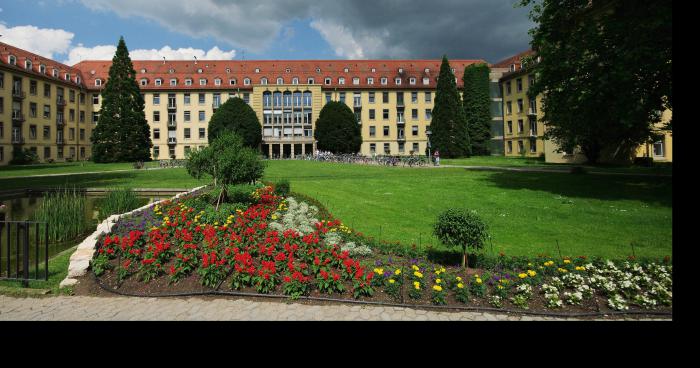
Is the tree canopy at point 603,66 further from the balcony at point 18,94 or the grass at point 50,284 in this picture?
the balcony at point 18,94

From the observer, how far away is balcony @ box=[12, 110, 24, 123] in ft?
173

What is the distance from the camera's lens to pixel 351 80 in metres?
70.8

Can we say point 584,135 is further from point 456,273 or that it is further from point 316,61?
point 316,61

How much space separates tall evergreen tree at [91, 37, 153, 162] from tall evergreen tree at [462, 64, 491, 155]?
51.8 meters

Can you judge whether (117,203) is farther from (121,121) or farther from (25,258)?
(121,121)

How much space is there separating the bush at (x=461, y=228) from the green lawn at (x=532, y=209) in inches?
83.7

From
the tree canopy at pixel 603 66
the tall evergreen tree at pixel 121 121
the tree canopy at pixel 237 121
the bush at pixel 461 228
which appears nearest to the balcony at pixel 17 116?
the tall evergreen tree at pixel 121 121

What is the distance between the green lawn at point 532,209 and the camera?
9.37 metres

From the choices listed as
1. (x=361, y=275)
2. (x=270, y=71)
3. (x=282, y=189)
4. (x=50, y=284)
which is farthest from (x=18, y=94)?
(x=361, y=275)

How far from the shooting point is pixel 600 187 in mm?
18344

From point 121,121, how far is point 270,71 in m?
29.0
